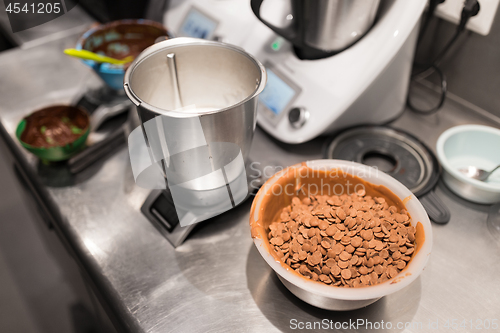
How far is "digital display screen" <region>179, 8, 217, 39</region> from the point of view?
0.80 meters

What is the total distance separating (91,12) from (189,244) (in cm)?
99

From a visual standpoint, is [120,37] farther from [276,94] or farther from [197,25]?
[276,94]

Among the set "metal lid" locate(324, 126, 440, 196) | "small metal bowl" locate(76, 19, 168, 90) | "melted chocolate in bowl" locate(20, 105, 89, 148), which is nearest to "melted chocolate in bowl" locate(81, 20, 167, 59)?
"small metal bowl" locate(76, 19, 168, 90)

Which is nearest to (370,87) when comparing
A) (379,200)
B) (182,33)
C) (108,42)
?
(379,200)

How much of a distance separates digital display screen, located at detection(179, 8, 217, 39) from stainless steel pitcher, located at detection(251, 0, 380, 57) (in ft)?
0.69

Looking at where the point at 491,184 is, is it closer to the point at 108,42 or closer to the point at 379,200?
the point at 379,200

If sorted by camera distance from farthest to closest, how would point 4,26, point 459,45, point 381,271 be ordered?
point 4,26
point 459,45
point 381,271

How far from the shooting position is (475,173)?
609 mm

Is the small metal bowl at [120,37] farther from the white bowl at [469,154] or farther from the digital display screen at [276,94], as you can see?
the white bowl at [469,154]

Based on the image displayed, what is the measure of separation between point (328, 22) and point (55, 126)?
0.56 metres

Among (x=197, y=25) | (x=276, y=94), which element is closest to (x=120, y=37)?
(x=197, y=25)

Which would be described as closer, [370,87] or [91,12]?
[370,87]

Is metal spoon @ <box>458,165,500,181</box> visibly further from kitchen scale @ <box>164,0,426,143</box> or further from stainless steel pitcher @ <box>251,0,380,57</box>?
stainless steel pitcher @ <box>251,0,380,57</box>

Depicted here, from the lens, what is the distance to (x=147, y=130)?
45 cm
